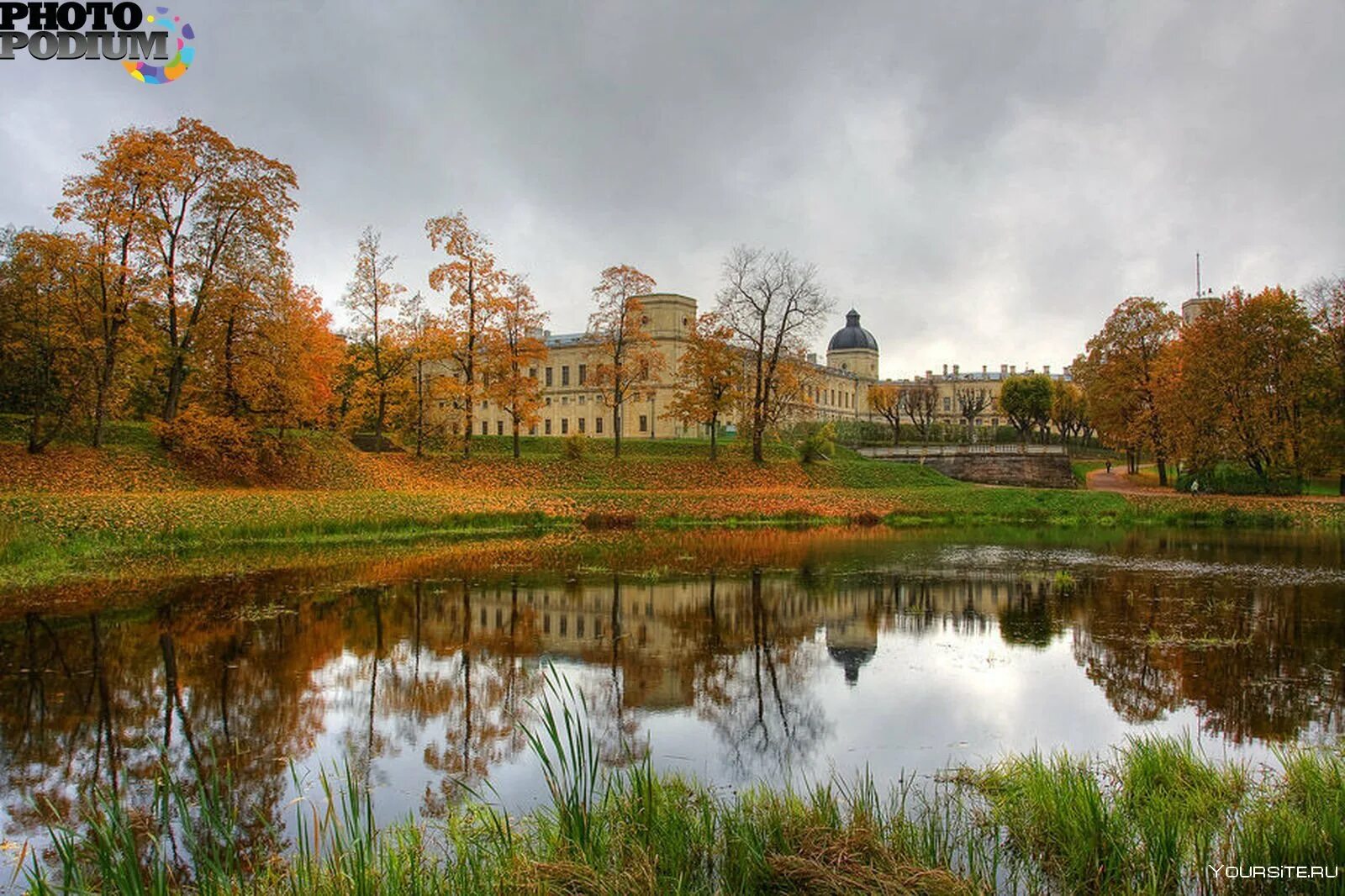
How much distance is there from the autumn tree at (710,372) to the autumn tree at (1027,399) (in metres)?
39.3

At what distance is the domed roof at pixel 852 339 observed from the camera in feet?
344

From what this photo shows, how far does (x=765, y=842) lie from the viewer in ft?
14.4

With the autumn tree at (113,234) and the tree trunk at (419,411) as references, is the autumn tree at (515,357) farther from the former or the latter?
the autumn tree at (113,234)

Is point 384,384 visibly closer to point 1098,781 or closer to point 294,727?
point 294,727

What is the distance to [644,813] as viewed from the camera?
452cm

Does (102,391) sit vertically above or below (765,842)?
above

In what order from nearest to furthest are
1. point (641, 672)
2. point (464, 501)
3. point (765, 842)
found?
point (765, 842) → point (641, 672) → point (464, 501)

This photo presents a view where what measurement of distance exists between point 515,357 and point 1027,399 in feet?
161

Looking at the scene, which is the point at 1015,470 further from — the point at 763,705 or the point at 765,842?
the point at 765,842

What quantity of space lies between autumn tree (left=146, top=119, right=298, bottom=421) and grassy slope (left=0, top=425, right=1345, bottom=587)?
413 cm

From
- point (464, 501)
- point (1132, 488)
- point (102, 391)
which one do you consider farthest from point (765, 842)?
point (1132, 488)

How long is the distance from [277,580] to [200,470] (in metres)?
15.7

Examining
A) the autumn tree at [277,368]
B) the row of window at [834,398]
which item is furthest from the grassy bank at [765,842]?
the row of window at [834,398]

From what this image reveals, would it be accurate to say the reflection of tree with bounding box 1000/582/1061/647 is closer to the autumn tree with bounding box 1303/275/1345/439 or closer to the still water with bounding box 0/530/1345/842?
the still water with bounding box 0/530/1345/842
